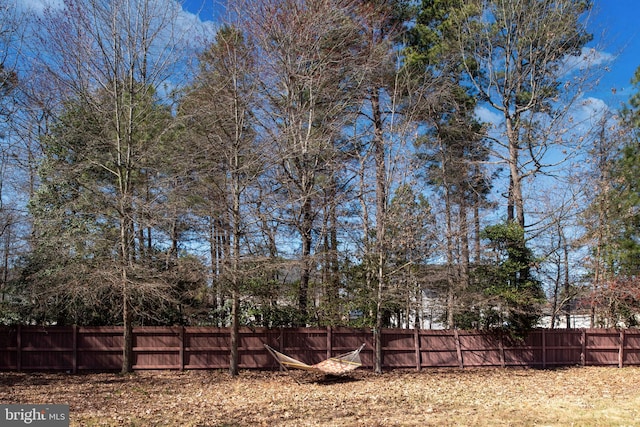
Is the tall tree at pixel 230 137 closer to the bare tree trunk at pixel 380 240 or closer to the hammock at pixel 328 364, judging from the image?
the hammock at pixel 328 364

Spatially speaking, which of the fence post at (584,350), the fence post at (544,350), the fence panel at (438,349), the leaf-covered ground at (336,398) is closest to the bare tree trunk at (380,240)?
the leaf-covered ground at (336,398)

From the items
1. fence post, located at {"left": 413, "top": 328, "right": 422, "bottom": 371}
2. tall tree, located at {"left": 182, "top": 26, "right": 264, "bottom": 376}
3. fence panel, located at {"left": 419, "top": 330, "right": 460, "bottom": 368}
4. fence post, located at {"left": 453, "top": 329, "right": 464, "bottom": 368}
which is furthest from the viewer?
fence post, located at {"left": 453, "top": 329, "right": 464, "bottom": 368}

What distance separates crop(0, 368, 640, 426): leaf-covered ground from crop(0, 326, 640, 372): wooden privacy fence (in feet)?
1.66

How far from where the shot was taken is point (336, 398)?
10.4 meters

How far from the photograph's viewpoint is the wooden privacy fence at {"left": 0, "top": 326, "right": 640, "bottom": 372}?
45.4 feet

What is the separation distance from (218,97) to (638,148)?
46.7 ft

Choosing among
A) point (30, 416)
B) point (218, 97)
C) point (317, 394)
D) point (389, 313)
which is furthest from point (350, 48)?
point (30, 416)

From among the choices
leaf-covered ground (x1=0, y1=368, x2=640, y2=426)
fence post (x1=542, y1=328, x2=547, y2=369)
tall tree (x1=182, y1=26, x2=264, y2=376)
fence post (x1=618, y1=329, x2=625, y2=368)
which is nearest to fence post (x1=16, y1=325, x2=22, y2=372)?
leaf-covered ground (x1=0, y1=368, x2=640, y2=426)

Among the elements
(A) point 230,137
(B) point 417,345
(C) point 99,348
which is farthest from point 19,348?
(B) point 417,345

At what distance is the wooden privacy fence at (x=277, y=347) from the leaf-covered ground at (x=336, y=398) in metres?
0.51

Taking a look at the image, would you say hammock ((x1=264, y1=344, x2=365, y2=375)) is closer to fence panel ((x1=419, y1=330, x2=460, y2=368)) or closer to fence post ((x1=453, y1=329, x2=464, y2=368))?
fence panel ((x1=419, y1=330, x2=460, y2=368))

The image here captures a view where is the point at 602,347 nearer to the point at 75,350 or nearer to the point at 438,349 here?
the point at 438,349

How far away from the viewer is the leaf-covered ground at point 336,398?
8.12 m

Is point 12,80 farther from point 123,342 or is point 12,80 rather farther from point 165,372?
point 165,372
